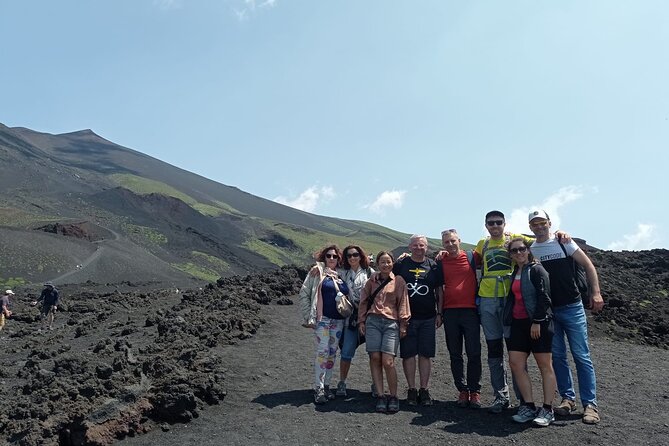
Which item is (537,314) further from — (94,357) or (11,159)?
(11,159)

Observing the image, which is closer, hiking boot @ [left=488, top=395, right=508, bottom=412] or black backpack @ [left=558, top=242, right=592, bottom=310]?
black backpack @ [left=558, top=242, right=592, bottom=310]

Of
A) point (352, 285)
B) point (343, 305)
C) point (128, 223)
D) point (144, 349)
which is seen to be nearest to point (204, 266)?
point (128, 223)

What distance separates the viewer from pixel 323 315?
686 cm

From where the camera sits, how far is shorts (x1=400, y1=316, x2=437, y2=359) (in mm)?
6574

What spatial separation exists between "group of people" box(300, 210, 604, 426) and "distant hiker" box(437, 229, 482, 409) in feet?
0.04

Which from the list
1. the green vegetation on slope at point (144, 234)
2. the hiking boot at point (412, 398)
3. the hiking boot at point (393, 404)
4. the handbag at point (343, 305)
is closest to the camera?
the hiking boot at point (393, 404)

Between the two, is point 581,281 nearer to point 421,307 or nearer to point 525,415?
point 525,415

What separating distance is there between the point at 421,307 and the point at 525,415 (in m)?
1.62

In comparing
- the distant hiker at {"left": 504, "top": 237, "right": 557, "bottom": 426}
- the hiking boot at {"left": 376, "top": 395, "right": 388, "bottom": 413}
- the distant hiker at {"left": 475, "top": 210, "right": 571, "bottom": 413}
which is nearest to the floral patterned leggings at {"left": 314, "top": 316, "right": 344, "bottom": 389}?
the hiking boot at {"left": 376, "top": 395, "right": 388, "bottom": 413}

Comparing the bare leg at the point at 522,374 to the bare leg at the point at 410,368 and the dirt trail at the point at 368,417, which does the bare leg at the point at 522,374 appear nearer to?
the dirt trail at the point at 368,417

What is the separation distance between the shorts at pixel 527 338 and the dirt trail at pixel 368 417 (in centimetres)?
83

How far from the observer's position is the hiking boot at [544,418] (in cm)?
577

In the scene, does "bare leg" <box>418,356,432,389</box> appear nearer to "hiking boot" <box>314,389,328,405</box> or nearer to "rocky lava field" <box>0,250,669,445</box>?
"hiking boot" <box>314,389,328,405</box>

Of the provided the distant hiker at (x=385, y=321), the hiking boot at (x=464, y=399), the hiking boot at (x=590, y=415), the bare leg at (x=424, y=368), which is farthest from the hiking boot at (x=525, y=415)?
the distant hiker at (x=385, y=321)
